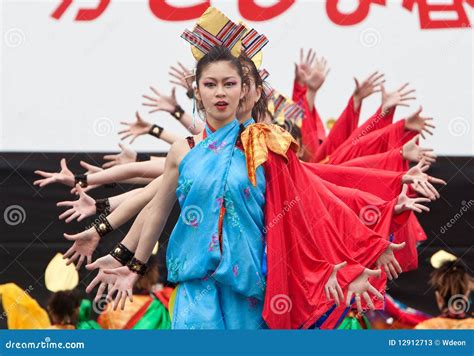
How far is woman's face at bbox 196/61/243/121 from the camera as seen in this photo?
4613 mm

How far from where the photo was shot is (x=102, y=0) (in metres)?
7.75

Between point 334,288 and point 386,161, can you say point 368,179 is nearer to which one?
point 386,161

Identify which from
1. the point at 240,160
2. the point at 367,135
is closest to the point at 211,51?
the point at 240,160

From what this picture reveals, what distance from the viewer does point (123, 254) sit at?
479 cm

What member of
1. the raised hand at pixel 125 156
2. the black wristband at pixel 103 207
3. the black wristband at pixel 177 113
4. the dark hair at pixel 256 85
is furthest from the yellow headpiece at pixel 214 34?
the black wristband at pixel 177 113

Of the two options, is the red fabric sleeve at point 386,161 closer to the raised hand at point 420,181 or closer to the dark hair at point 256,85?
the raised hand at point 420,181

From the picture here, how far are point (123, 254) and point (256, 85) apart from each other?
2.77ft

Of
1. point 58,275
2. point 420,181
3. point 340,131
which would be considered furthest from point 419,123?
point 58,275

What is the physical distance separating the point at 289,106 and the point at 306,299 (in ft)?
8.93

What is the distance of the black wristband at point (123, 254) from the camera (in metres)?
4.78

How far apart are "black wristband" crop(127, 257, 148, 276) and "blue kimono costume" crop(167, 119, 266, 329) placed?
16 cm

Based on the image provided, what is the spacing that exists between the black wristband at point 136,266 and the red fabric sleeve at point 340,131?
8.87 ft

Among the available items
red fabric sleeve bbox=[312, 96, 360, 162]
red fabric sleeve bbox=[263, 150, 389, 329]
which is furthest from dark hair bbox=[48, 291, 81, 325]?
red fabric sleeve bbox=[263, 150, 389, 329]

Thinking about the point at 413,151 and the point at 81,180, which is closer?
the point at 81,180
